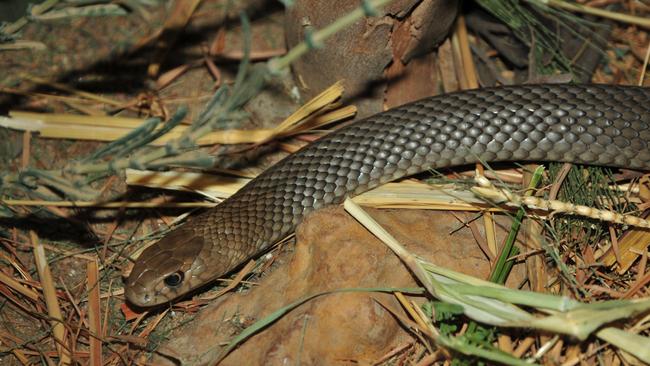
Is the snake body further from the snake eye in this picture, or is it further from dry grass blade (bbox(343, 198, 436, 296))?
dry grass blade (bbox(343, 198, 436, 296))

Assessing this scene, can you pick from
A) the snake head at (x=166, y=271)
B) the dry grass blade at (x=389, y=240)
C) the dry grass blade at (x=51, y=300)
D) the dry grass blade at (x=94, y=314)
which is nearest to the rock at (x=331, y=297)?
the dry grass blade at (x=389, y=240)

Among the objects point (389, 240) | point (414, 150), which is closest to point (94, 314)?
point (389, 240)

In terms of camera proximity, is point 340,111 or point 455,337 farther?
point 340,111

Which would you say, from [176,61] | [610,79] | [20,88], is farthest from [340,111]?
[20,88]

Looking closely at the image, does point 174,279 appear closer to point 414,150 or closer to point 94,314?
point 94,314

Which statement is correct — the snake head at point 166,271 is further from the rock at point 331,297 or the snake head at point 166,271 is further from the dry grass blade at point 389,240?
the dry grass blade at point 389,240

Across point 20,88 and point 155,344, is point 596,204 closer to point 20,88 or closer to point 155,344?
point 155,344
